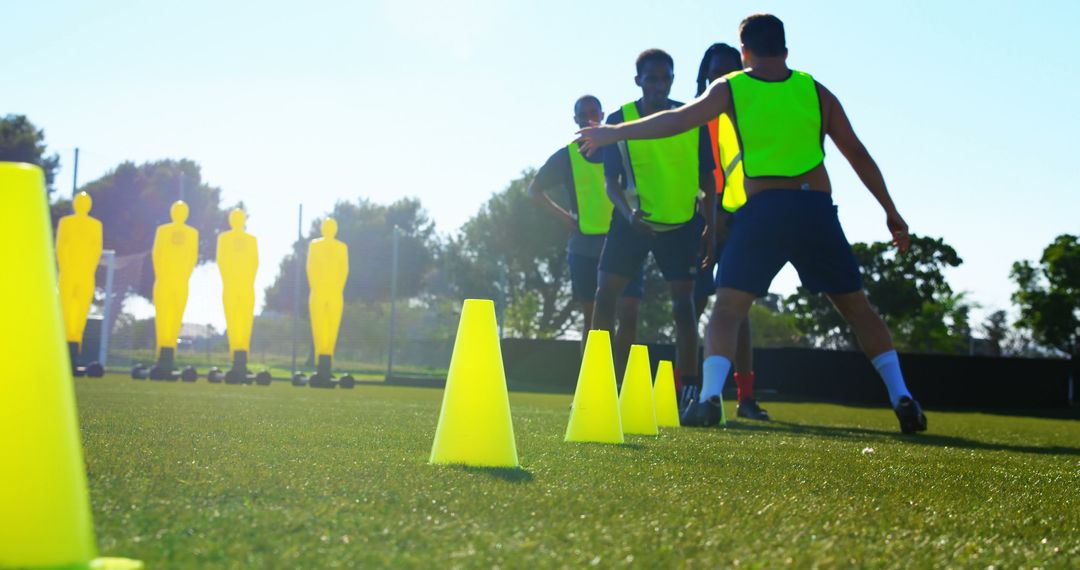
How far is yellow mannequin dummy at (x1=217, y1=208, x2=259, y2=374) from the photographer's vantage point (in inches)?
516

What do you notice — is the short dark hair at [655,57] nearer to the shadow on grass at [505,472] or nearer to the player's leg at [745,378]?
the player's leg at [745,378]

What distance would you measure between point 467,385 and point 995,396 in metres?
18.1

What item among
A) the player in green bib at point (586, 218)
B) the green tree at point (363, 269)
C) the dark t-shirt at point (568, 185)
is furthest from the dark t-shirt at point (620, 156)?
the green tree at point (363, 269)

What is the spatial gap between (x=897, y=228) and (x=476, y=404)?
3166mm

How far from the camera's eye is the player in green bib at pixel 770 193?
5.14 metres

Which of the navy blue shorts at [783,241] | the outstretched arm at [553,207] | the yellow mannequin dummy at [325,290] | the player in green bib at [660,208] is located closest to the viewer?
the navy blue shorts at [783,241]

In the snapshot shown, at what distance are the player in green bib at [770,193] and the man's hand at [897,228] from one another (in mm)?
387

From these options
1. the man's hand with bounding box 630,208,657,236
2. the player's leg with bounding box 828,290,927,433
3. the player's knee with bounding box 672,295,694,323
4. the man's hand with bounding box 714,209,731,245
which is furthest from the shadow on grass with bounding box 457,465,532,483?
the man's hand with bounding box 714,209,731,245

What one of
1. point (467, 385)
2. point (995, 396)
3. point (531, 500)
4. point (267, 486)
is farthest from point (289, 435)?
point (995, 396)

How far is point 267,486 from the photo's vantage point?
8.03 feet

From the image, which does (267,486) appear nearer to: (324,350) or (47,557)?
(47,557)

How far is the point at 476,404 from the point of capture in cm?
333

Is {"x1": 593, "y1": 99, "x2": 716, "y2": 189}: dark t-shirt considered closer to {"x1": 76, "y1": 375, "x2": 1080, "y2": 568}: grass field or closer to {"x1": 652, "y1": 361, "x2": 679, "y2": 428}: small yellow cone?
{"x1": 652, "y1": 361, "x2": 679, "y2": 428}: small yellow cone

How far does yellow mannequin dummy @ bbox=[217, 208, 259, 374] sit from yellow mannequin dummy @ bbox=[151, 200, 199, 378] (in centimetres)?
42
